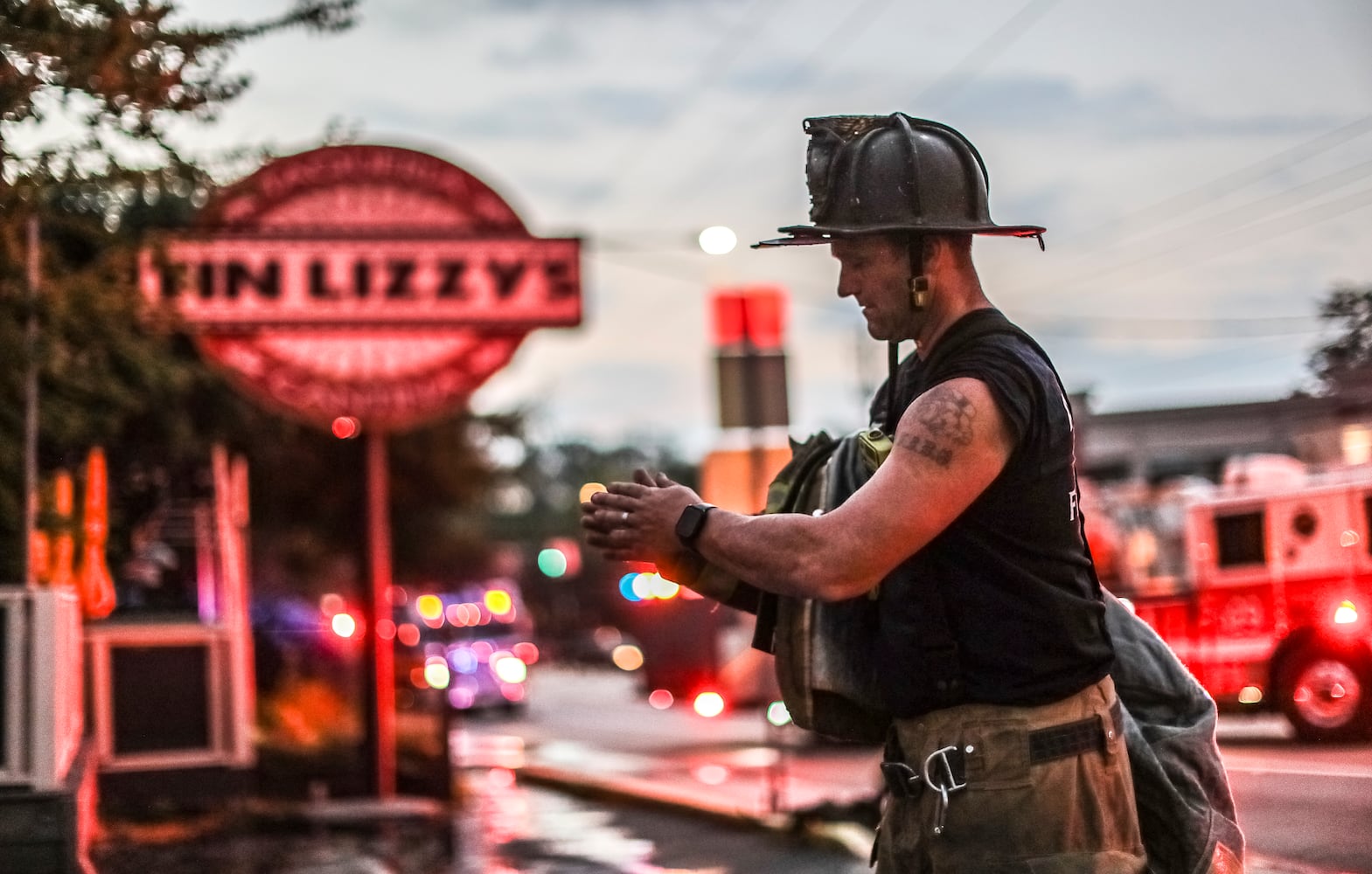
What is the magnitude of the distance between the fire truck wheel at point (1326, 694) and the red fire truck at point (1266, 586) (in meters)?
0.01

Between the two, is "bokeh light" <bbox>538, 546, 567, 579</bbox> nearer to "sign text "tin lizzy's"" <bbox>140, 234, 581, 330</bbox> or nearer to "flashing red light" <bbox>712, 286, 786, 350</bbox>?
"sign text "tin lizzy's"" <bbox>140, 234, 581, 330</bbox>

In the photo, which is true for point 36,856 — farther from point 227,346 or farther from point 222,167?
point 227,346

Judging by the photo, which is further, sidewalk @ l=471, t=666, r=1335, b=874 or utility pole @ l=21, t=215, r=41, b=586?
sidewalk @ l=471, t=666, r=1335, b=874

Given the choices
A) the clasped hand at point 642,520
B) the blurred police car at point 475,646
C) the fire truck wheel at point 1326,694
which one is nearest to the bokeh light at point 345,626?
the blurred police car at point 475,646

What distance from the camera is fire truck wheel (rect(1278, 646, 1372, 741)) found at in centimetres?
1288

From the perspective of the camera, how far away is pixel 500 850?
11297 millimetres

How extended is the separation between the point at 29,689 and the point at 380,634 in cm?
692

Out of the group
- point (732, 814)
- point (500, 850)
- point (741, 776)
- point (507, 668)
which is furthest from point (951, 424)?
point (507, 668)

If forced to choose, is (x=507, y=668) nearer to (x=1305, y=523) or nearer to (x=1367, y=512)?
(x=1305, y=523)

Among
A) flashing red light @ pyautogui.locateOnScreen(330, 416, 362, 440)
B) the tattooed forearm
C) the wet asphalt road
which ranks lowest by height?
the wet asphalt road

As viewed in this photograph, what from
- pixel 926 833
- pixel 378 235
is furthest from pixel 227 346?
pixel 926 833

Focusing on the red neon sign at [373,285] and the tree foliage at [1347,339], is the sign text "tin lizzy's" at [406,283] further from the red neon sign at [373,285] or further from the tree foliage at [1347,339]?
the tree foliage at [1347,339]

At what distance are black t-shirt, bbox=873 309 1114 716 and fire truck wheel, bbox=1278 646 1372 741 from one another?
987 centimetres

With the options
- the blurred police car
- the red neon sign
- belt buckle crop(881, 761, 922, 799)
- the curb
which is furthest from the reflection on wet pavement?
the blurred police car
